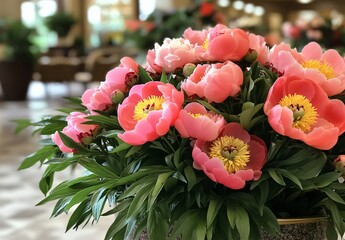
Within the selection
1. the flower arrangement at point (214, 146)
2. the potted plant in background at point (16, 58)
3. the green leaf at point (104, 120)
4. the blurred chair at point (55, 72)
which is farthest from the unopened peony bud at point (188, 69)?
the blurred chair at point (55, 72)

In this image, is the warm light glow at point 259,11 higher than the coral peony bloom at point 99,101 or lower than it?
lower

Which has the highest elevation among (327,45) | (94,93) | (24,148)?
(94,93)

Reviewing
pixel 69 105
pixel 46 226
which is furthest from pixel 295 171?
pixel 46 226

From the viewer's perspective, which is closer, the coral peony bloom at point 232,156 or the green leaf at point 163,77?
the coral peony bloom at point 232,156

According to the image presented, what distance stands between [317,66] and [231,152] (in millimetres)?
185

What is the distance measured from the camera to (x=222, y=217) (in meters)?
0.64

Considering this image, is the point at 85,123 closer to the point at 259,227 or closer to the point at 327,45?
the point at 259,227

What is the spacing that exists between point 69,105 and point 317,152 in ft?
1.75

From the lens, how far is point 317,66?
75cm

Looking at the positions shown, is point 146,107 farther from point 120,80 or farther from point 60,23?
point 60,23

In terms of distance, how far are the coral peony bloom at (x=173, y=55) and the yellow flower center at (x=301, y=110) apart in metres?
0.16

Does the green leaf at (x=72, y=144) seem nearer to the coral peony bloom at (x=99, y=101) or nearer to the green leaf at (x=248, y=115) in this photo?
the coral peony bloom at (x=99, y=101)

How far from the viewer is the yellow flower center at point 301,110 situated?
26.2 inches

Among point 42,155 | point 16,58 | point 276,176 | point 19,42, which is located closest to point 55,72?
point 16,58
